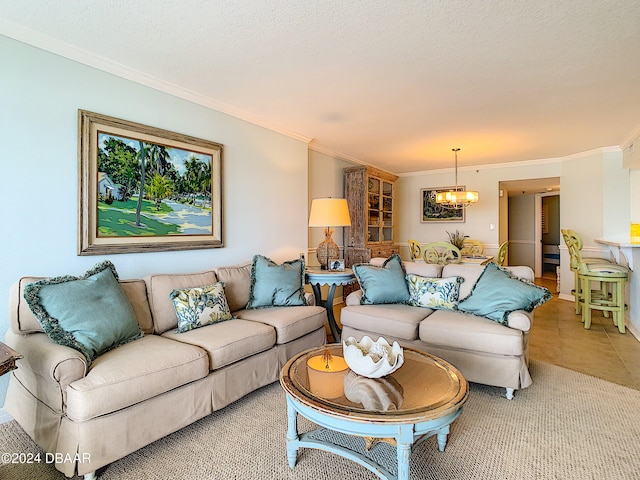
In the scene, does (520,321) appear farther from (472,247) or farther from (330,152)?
(472,247)

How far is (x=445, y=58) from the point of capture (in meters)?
2.42

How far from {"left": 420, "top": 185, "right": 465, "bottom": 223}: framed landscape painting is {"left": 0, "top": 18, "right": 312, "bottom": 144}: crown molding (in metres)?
4.13

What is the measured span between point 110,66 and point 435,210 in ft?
18.6

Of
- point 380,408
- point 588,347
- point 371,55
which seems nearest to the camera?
point 380,408

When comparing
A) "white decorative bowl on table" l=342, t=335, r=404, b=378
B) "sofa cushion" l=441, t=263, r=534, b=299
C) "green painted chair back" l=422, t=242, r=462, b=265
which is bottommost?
"white decorative bowl on table" l=342, t=335, r=404, b=378

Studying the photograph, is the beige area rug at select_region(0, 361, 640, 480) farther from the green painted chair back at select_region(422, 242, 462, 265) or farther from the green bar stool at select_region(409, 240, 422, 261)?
the green bar stool at select_region(409, 240, 422, 261)

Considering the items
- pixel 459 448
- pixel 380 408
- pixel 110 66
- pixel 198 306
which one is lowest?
pixel 459 448

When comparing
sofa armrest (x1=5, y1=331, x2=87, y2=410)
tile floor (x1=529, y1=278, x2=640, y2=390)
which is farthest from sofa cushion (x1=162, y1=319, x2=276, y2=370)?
tile floor (x1=529, y1=278, x2=640, y2=390)

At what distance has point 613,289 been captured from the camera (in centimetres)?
405

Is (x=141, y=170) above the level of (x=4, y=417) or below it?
above

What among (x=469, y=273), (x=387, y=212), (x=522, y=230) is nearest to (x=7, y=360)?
(x=469, y=273)

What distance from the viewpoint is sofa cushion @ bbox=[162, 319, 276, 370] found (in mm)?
2158

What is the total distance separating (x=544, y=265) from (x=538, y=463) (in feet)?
29.6

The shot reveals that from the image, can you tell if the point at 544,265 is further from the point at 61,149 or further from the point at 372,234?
the point at 61,149
